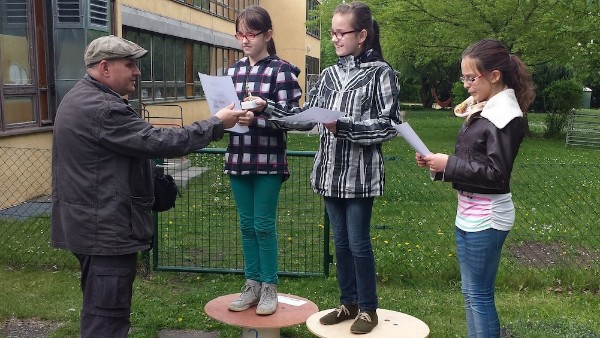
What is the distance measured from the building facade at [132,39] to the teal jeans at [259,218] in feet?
18.7

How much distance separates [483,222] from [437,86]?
47480 mm

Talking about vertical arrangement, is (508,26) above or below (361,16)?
above

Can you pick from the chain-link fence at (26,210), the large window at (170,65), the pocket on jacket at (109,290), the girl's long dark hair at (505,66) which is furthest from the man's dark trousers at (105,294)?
the large window at (170,65)

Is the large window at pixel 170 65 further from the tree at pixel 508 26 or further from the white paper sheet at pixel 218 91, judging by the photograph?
the white paper sheet at pixel 218 91

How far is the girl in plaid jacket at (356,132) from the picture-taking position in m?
3.84

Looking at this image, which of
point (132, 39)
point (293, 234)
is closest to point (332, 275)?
point (293, 234)

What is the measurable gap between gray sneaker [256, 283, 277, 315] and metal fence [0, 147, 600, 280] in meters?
1.48

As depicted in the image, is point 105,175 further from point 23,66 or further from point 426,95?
point 426,95

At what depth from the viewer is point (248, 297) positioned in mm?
4652

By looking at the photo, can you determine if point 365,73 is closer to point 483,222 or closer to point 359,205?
point 359,205

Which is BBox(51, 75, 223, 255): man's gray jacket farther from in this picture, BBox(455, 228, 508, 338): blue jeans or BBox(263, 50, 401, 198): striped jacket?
BBox(455, 228, 508, 338): blue jeans

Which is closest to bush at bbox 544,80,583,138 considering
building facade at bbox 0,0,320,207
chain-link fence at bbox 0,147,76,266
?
building facade at bbox 0,0,320,207

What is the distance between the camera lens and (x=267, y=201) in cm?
437

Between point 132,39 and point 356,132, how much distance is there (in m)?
15.0
